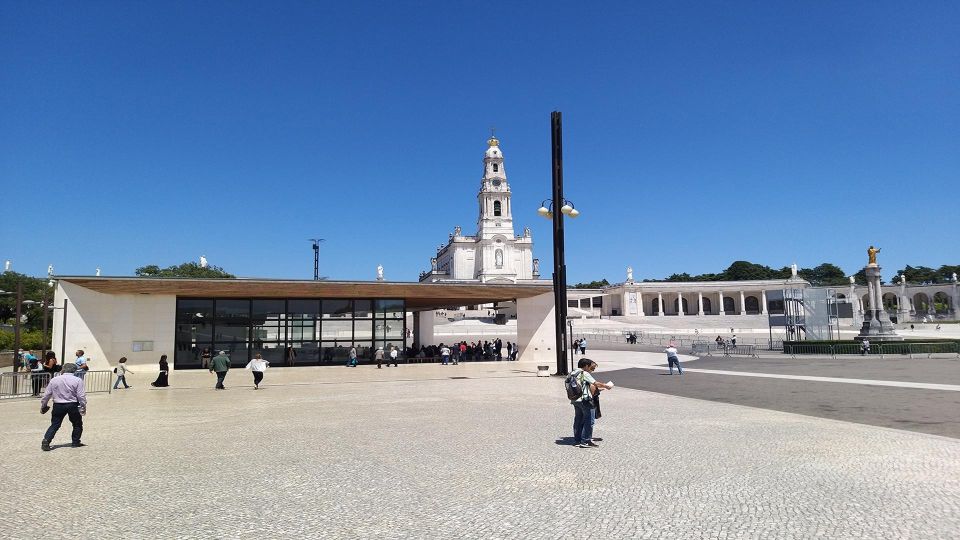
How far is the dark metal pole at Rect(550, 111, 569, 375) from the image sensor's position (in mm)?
20250

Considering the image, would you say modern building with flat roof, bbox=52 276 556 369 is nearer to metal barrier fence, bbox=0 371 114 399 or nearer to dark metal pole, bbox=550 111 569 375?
metal barrier fence, bbox=0 371 114 399

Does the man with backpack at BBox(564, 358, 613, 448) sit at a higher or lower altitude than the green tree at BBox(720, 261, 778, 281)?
lower

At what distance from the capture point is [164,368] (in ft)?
66.6

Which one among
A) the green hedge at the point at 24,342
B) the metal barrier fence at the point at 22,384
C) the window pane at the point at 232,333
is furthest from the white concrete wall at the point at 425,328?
the metal barrier fence at the point at 22,384

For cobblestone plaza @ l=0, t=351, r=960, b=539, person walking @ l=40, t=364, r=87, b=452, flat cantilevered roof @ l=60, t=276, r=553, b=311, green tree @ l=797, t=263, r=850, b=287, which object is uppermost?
green tree @ l=797, t=263, r=850, b=287

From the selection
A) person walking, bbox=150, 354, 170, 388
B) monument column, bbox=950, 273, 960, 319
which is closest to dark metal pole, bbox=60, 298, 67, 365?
person walking, bbox=150, 354, 170, 388

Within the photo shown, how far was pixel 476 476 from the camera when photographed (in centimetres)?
705

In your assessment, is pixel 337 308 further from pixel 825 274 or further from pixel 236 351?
pixel 825 274

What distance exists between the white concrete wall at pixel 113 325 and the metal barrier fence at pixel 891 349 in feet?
107

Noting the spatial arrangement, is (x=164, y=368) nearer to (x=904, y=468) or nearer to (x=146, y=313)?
(x=146, y=313)

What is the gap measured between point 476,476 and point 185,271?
258ft

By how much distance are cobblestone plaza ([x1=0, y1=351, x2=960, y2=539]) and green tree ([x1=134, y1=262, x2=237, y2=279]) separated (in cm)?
6544

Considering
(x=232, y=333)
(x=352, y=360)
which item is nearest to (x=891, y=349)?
(x=352, y=360)

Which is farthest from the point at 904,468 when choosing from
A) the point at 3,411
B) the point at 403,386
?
the point at 3,411
